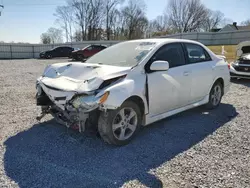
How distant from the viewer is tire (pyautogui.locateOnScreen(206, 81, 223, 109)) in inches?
221

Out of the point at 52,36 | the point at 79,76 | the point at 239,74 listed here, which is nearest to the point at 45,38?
the point at 52,36

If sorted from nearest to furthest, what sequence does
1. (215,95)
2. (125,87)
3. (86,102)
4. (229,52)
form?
1. (86,102)
2. (125,87)
3. (215,95)
4. (229,52)

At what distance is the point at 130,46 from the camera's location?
4625 mm

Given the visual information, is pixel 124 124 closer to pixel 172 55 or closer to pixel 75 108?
pixel 75 108

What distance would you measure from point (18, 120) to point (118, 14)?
198ft

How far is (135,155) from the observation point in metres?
3.45

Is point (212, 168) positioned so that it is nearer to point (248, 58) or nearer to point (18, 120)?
point (18, 120)

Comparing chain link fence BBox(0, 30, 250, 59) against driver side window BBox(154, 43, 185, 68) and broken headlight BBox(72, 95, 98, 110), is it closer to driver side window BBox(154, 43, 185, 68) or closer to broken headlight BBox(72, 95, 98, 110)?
driver side window BBox(154, 43, 185, 68)

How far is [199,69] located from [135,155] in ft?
8.17

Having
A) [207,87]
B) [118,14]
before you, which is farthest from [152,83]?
[118,14]

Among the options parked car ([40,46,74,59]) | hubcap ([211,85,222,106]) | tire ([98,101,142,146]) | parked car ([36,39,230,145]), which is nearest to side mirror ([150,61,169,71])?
parked car ([36,39,230,145])

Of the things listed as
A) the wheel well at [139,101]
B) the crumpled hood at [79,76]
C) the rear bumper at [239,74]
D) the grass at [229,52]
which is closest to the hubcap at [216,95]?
the wheel well at [139,101]

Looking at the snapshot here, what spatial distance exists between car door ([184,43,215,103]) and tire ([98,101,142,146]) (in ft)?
5.31

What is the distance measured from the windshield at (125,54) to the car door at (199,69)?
1.02 metres
